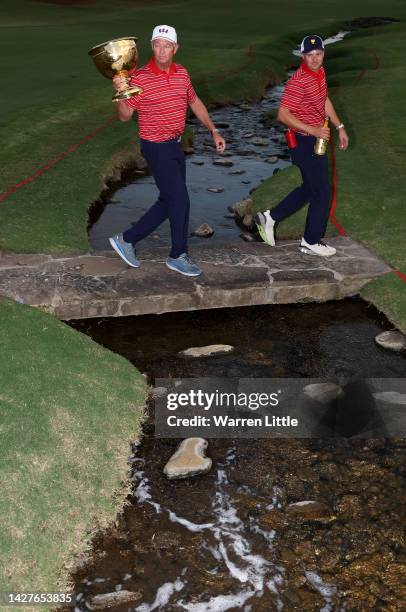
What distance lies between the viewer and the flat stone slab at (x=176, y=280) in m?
7.96

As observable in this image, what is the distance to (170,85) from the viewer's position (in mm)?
7613

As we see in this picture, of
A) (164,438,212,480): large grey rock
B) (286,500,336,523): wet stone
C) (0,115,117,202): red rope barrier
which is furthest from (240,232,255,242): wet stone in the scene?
(286,500,336,523): wet stone

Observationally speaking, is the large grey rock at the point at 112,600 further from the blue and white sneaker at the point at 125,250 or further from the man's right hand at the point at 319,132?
the man's right hand at the point at 319,132

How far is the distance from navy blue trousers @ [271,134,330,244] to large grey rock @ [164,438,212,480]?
145 inches

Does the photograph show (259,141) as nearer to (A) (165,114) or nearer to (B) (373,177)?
(B) (373,177)

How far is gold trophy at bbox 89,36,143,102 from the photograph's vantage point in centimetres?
742

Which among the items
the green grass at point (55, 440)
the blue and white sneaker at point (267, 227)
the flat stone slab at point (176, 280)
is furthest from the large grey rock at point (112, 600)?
the blue and white sneaker at point (267, 227)

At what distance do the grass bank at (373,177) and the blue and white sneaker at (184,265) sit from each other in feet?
6.02

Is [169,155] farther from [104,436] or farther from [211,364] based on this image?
[104,436]

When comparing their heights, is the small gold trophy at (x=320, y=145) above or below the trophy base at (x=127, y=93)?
below

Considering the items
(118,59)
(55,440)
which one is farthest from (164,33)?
(55,440)

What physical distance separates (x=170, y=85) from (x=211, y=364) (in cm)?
269

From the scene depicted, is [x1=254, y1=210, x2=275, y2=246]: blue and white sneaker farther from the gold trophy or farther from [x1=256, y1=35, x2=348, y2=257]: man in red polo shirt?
the gold trophy

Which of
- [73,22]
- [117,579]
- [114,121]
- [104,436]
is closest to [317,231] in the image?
[104,436]
